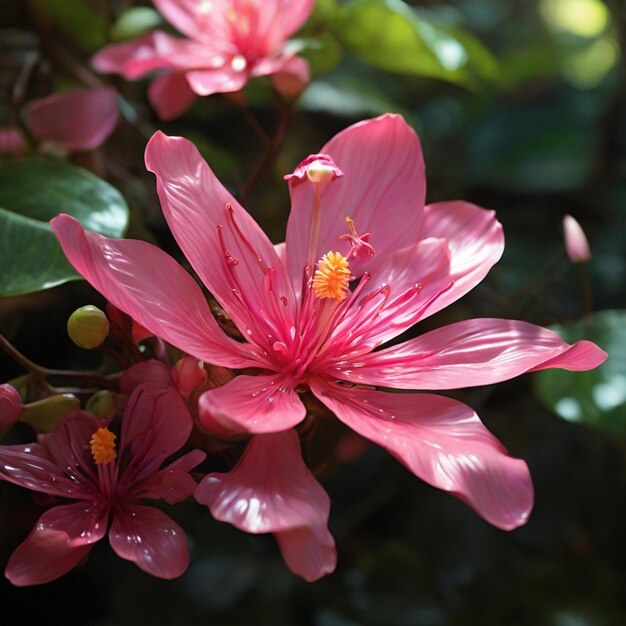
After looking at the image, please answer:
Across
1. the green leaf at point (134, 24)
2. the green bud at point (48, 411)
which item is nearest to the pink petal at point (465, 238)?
the green bud at point (48, 411)

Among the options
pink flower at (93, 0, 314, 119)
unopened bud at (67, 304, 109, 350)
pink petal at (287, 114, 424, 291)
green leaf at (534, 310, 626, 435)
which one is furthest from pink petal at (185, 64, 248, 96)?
green leaf at (534, 310, 626, 435)

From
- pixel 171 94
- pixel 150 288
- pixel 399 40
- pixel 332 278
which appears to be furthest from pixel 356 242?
pixel 399 40

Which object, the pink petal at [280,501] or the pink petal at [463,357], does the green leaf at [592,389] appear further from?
the pink petal at [280,501]

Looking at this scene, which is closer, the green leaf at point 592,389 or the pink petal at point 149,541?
the pink petal at point 149,541

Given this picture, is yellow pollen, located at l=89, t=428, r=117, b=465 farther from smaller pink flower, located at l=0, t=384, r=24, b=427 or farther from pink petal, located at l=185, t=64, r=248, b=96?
pink petal, located at l=185, t=64, r=248, b=96

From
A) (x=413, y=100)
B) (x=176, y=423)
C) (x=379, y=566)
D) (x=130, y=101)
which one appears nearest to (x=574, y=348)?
(x=176, y=423)

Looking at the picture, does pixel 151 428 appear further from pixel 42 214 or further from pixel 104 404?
pixel 42 214
